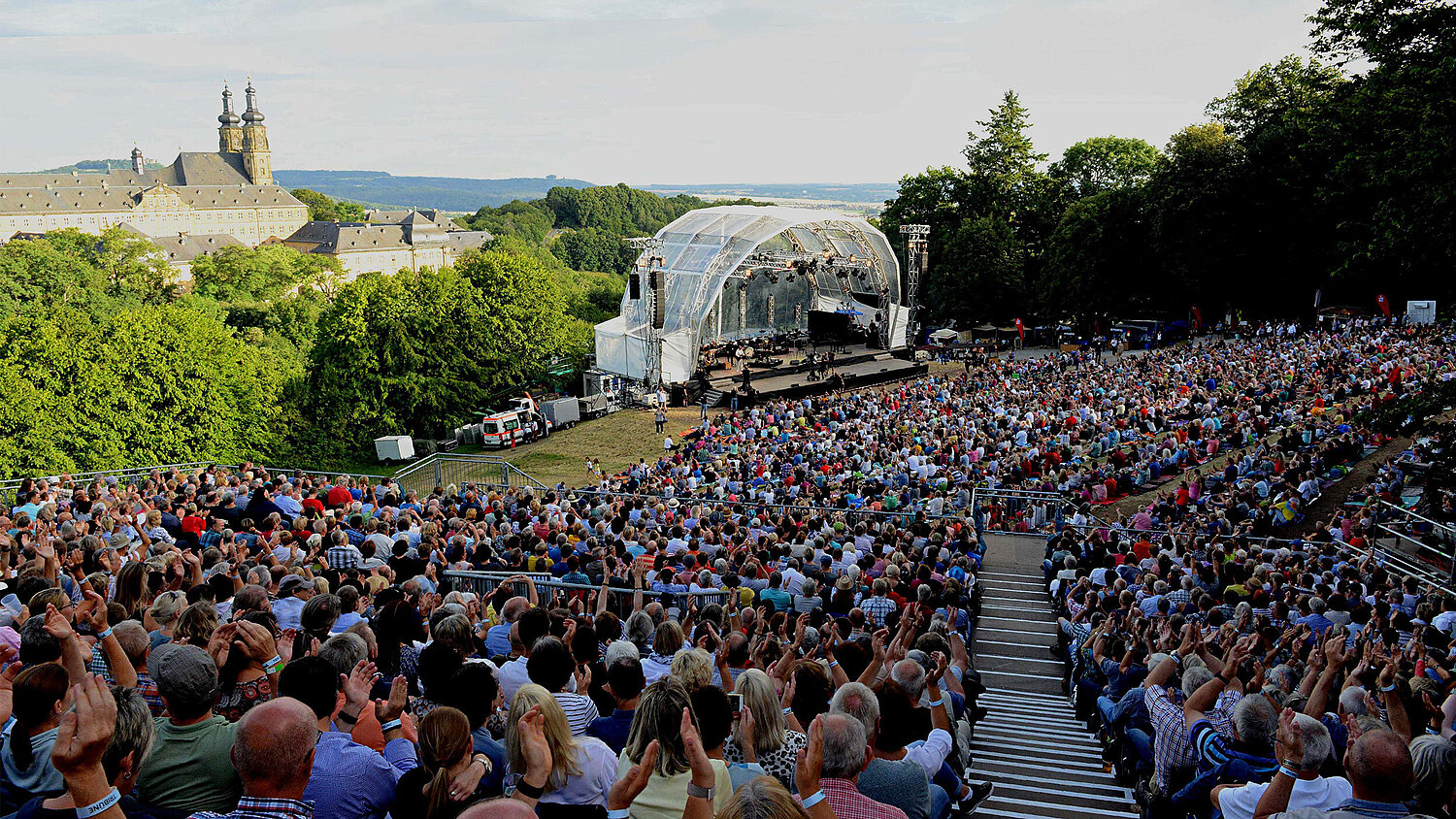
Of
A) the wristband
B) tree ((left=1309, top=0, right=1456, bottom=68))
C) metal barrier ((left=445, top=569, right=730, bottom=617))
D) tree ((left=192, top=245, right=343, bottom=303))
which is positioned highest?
tree ((left=1309, top=0, right=1456, bottom=68))

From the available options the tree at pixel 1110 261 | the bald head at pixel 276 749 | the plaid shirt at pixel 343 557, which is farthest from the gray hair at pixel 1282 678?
the tree at pixel 1110 261

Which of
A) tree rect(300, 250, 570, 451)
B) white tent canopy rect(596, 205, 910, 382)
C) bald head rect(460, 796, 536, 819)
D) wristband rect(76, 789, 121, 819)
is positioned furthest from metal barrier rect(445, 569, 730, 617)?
tree rect(300, 250, 570, 451)

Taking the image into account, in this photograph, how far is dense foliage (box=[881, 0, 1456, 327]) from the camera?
1512cm

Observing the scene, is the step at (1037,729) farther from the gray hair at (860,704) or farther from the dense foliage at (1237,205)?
the dense foliage at (1237,205)

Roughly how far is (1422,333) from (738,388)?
748 inches

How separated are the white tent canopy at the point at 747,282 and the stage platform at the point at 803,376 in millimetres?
1479

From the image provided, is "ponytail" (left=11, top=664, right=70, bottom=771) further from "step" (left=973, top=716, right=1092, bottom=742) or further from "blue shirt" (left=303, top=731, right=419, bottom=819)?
Result: "step" (left=973, top=716, right=1092, bottom=742)

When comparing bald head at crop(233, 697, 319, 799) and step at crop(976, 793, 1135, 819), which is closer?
bald head at crop(233, 697, 319, 799)

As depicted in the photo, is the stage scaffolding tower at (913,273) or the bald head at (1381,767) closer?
the bald head at (1381,767)

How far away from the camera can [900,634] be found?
5270mm

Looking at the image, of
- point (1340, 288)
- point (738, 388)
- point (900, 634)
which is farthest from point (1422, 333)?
point (900, 634)

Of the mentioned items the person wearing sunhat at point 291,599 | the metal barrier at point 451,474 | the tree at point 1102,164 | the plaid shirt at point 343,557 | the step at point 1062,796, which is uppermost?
the tree at point 1102,164

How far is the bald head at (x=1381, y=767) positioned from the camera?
3.34 m

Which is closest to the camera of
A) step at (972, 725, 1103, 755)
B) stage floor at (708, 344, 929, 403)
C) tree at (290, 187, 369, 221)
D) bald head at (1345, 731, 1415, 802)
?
bald head at (1345, 731, 1415, 802)
